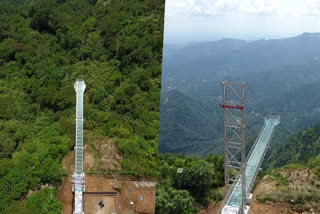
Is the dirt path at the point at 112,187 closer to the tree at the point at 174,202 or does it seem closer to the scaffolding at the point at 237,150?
the tree at the point at 174,202

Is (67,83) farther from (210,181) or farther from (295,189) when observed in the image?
(295,189)

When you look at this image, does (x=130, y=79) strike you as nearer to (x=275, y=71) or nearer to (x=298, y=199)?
(x=298, y=199)

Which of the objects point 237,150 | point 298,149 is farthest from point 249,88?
point 237,150

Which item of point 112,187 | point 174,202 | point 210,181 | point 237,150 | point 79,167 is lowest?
point 174,202

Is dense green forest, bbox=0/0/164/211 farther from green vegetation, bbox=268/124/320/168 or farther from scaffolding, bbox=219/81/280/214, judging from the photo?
green vegetation, bbox=268/124/320/168

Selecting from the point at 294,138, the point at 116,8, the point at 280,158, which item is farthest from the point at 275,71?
the point at 116,8

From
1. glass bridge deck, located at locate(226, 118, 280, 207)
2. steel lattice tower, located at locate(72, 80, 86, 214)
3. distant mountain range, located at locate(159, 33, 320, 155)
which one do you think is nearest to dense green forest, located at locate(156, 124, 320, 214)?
glass bridge deck, located at locate(226, 118, 280, 207)

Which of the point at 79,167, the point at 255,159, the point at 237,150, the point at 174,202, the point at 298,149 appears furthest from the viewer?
the point at 298,149
